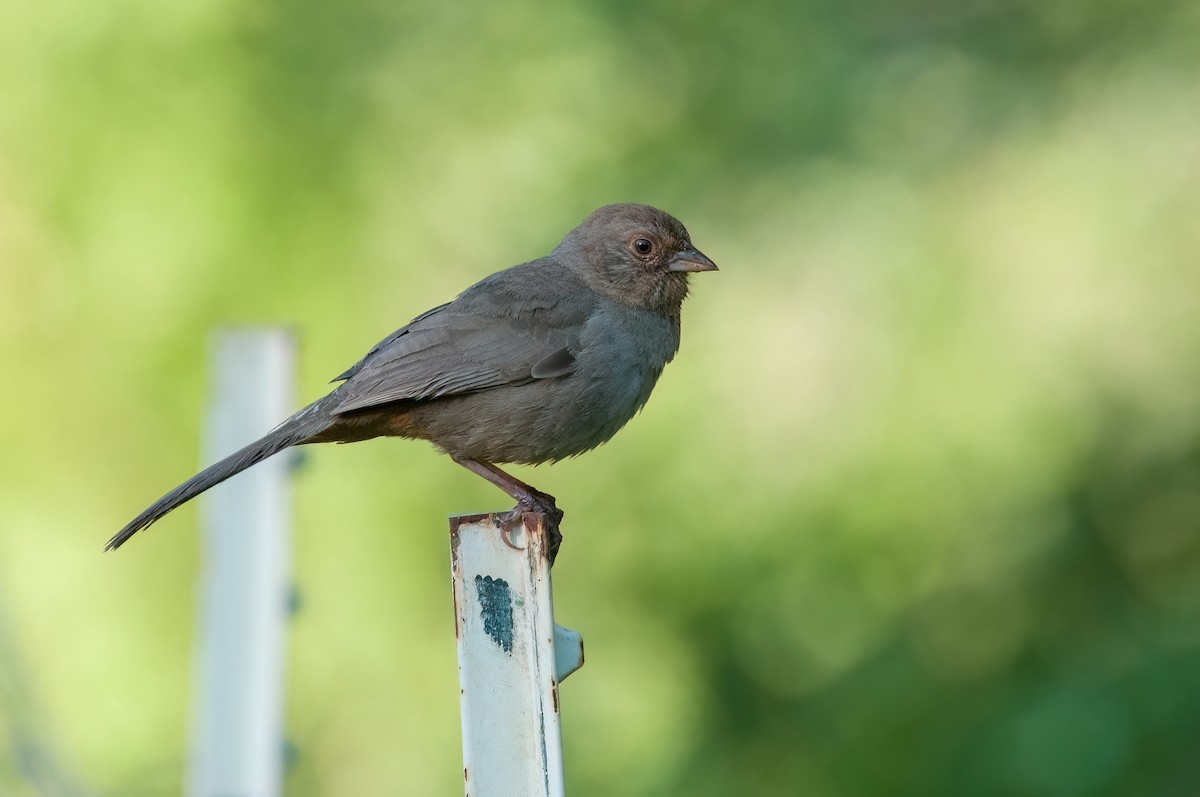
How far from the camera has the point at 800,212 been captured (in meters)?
8.16

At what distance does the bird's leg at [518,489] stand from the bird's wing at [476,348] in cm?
31

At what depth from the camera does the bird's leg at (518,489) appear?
447cm

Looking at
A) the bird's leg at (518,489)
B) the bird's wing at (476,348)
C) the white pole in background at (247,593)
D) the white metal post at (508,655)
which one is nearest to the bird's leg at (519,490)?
the bird's leg at (518,489)

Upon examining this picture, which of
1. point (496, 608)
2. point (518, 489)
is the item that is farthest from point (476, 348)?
point (496, 608)

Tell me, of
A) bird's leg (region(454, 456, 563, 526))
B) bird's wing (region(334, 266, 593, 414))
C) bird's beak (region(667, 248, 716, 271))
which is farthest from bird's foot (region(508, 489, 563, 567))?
bird's beak (region(667, 248, 716, 271))

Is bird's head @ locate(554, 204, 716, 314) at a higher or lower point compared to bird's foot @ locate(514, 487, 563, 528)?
higher

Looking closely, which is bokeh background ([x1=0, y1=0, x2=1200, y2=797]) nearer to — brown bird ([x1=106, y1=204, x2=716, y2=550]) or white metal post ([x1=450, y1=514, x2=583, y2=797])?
brown bird ([x1=106, y1=204, x2=716, y2=550])

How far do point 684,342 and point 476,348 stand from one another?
3.64 metres

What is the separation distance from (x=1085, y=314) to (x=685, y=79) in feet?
8.97

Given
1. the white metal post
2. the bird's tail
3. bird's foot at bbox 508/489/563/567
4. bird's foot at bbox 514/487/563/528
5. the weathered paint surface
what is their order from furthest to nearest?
bird's foot at bbox 514/487/563/528 → the bird's tail → bird's foot at bbox 508/489/563/567 → the weathered paint surface → the white metal post

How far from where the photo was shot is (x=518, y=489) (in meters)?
4.71

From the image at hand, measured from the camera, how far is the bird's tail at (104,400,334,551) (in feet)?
14.0

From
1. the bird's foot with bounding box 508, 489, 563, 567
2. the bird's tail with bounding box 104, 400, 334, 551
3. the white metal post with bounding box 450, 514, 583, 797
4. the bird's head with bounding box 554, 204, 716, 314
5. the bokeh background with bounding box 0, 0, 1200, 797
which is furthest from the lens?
the bokeh background with bounding box 0, 0, 1200, 797

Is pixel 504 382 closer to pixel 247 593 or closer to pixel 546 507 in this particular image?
pixel 546 507
